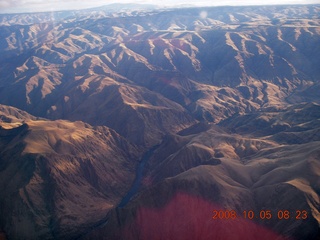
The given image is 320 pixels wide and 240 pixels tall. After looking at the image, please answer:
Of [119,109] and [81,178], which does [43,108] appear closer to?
[119,109]

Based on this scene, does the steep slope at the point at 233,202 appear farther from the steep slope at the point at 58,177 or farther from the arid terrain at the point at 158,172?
the steep slope at the point at 58,177

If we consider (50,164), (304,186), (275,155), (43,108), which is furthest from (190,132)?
(43,108)
